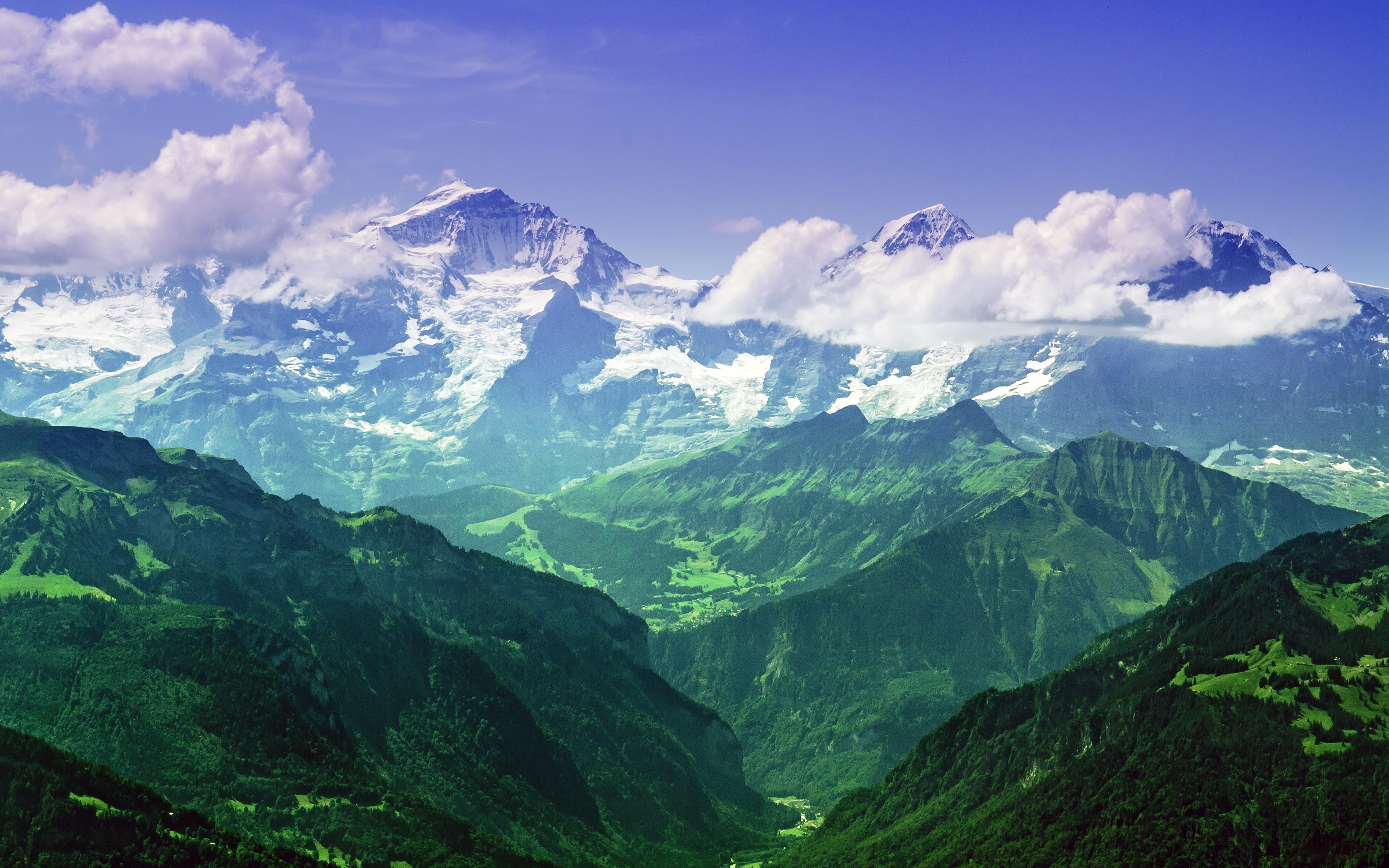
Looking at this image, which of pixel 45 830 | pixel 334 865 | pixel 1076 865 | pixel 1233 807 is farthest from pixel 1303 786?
pixel 45 830

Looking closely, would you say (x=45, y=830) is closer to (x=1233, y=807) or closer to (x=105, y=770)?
(x=105, y=770)

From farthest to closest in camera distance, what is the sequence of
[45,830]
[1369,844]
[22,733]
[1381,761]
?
[1381,761] → [1369,844] → [22,733] → [45,830]

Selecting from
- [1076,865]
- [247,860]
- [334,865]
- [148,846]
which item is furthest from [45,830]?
[1076,865]

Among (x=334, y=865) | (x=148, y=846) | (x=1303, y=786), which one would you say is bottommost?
(x=334, y=865)

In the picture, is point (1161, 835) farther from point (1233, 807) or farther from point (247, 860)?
point (247, 860)

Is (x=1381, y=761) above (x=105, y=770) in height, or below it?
above

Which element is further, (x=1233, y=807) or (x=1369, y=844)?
(x=1233, y=807)

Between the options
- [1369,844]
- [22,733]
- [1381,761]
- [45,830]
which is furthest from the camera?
[1381,761]
